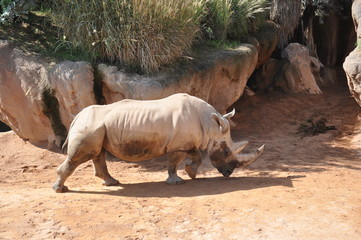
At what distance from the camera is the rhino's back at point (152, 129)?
6543 mm

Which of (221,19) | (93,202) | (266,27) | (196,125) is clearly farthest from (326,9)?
(93,202)

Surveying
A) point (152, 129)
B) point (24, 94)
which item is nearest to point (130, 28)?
point (24, 94)

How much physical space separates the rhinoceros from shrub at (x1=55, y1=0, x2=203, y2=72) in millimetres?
1874

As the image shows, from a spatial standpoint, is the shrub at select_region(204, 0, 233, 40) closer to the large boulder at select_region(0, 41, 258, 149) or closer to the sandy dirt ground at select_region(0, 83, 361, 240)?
the large boulder at select_region(0, 41, 258, 149)

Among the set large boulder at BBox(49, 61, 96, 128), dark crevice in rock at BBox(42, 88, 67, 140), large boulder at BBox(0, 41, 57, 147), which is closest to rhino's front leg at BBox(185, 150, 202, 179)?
large boulder at BBox(49, 61, 96, 128)

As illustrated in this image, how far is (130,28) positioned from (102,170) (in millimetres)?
2769

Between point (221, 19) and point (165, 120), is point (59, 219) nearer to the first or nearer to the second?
point (165, 120)

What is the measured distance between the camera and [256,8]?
11.2 m

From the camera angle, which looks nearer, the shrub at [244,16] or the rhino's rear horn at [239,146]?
the rhino's rear horn at [239,146]

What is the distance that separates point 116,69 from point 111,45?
1.42ft

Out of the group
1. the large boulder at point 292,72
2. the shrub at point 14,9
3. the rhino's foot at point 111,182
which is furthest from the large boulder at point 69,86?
the large boulder at point 292,72

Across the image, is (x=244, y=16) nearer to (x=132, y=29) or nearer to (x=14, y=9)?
(x=132, y=29)

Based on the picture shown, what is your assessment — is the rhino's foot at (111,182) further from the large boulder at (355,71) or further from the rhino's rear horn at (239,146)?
the large boulder at (355,71)

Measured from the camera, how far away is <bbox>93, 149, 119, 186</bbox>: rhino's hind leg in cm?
689
